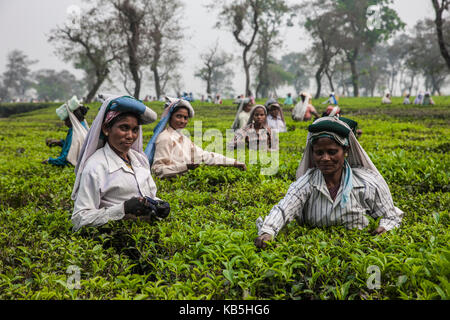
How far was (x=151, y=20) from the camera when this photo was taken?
129ft

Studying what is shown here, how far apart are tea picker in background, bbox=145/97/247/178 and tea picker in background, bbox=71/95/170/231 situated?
2.47 m

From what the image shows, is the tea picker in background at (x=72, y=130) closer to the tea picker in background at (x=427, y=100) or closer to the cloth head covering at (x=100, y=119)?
the cloth head covering at (x=100, y=119)

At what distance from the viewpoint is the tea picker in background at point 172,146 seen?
251 inches

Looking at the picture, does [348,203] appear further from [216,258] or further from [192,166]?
[192,166]

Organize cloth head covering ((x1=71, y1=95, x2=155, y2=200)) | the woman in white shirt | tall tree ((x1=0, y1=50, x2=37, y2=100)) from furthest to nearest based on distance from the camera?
tall tree ((x1=0, y1=50, x2=37, y2=100)), the woman in white shirt, cloth head covering ((x1=71, y1=95, x2=155, y2=200))

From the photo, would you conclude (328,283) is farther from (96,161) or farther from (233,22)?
(233,22)

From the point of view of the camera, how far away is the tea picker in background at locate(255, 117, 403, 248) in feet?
10.4

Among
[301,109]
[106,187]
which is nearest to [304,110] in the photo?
[301,109]

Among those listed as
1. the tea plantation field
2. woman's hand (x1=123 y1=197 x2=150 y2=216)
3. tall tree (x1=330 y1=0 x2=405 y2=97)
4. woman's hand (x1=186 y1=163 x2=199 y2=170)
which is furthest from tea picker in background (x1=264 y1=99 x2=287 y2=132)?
tall tree (x1=330 y1=0 x2=405 y2=97)

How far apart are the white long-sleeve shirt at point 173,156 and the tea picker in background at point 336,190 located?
3245 millimetres

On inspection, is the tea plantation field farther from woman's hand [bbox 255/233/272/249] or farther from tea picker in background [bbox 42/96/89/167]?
tea picker in background [bbox 42/96/89/167]

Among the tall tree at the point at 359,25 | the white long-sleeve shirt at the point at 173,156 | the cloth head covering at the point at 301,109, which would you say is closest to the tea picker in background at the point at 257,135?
the white long-sleeve shirt at the point at 173,156

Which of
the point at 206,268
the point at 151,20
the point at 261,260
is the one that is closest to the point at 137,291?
the point at 206,268

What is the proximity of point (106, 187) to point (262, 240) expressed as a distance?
5.38ft
